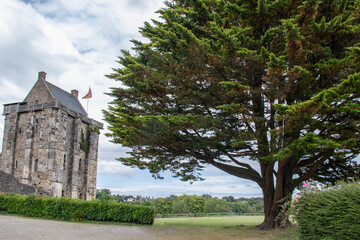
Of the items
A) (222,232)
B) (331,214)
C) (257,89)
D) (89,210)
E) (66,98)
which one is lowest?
(222,232)

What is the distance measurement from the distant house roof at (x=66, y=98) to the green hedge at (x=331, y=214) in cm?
3228

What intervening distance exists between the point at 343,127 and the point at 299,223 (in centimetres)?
448

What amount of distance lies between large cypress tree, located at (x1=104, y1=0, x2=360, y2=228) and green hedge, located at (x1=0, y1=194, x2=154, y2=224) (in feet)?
8.99

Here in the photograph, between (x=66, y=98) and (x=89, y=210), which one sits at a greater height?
(x=66, y=98)

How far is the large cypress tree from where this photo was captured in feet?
32.0

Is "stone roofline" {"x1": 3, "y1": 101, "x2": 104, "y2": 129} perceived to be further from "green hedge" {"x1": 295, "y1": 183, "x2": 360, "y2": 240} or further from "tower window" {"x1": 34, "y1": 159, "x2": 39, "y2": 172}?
"green hedge" {"x1": 295, "y1": 183, "x2": 360, "y2": 240}

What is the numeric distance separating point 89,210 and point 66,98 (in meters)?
25.3

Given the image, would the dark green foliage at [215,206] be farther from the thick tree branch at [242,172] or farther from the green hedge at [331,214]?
the green hedge at [331,214]

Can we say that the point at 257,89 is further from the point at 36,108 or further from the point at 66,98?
the point at 66,98

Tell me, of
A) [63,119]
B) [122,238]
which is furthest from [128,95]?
[63,119]

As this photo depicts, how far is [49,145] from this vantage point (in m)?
30.2

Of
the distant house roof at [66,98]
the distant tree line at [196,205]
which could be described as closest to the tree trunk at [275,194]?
the distant house roof at [66,98]

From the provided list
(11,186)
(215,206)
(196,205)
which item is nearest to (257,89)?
(11,186)

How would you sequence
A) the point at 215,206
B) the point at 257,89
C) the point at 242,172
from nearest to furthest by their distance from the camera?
the point at 257,89 < the point at 242,172 < the point at 215,206
